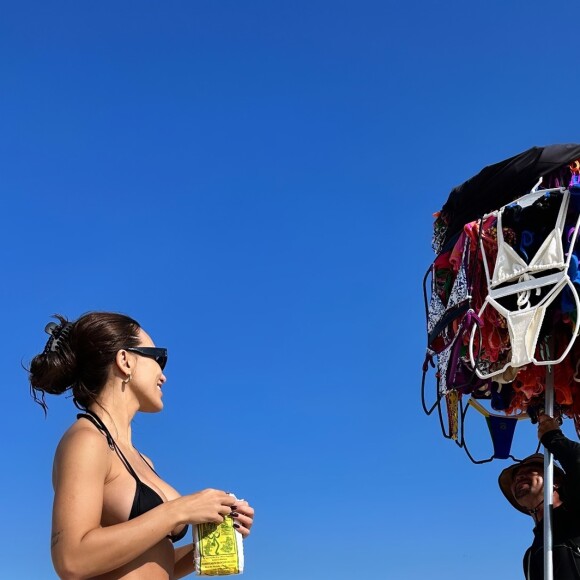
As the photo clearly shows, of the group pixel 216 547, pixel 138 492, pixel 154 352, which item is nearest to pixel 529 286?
pixel 154 352

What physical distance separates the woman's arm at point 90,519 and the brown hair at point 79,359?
1.02 ft

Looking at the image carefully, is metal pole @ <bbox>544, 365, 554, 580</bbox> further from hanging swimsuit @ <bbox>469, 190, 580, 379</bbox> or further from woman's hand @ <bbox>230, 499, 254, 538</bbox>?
woman's hand @ <bbox>230, 499, 254, 538</bbox>

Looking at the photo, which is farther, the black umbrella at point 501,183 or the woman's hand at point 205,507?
the black umbrella at point 501,183

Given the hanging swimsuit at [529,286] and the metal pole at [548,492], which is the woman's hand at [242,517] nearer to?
the hanging swimsuit at [529,286]

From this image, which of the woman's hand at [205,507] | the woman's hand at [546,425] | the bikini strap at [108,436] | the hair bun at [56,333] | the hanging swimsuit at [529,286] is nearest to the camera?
the woman's hand at [205,507]

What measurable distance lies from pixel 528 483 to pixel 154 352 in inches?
132

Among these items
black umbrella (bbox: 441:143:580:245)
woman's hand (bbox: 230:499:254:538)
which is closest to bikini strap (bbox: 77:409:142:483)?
woman's hand (bbox: 230:499:254:538)

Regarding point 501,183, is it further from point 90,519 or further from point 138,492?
point 90,519

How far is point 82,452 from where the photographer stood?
8.23 feet

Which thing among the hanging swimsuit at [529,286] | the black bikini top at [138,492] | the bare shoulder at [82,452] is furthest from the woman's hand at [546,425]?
the bare shoulder at [82,452]

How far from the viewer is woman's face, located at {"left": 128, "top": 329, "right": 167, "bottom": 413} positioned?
9.64 feet

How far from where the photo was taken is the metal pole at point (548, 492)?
176 inches

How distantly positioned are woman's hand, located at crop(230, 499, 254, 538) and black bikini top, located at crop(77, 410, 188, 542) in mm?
173

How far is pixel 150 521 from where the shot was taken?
8.21ft
